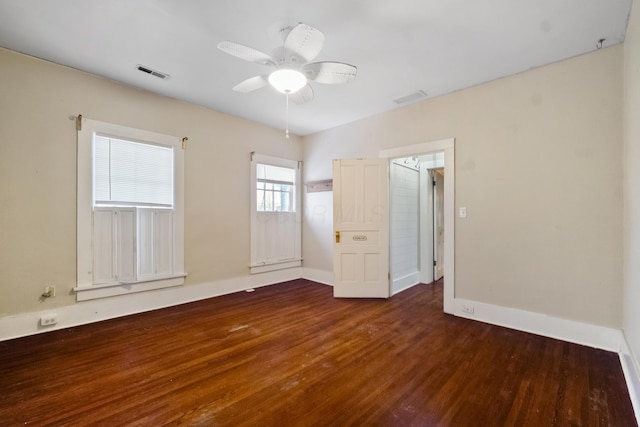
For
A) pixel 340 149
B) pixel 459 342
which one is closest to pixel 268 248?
pixel 340 149

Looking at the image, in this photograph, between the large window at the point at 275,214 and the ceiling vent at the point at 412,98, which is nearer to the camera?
the ceiling vent at the point at 412,98

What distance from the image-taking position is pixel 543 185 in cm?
285

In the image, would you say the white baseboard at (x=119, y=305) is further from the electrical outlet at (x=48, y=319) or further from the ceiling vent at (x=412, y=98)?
the ceiling vent at (x=412, y=98)

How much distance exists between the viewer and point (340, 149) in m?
4.84

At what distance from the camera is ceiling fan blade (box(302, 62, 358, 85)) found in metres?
2.20

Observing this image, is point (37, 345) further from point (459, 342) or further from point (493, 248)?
point (493, 248)

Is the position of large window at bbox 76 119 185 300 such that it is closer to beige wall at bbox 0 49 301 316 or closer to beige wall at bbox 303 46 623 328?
beige wall at bbox 0 49 301 316

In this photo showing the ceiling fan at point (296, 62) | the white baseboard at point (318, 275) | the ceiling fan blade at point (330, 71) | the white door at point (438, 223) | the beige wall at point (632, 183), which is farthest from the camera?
the white door at point (438, 223)

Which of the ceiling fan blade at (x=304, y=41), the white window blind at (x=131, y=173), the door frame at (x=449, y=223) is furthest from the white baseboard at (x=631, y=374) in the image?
the white window blind at (x=131, y=173)

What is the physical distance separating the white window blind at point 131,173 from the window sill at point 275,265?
68.0 inches

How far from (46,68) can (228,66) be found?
1917 mm

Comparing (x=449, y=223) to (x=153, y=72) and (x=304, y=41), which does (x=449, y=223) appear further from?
(x=153, y=72)

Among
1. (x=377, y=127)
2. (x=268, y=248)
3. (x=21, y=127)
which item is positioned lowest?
(x=268, y=248)

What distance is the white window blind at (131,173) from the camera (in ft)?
10.6
